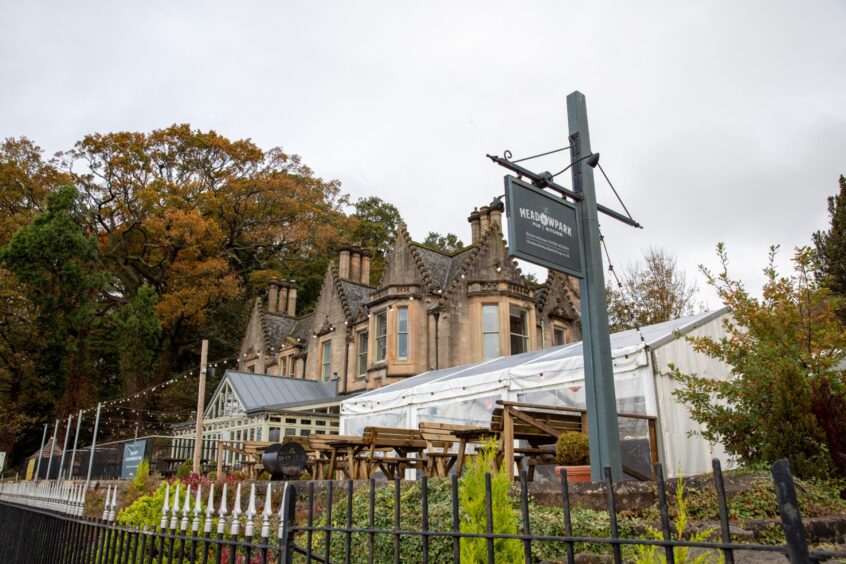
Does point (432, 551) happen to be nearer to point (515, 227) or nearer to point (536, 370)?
point (515, 227)

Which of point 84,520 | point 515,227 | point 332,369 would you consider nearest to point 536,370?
point 515,227

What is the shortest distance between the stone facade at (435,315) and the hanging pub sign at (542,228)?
17.4 metres

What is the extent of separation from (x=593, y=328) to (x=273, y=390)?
21807 millimetres

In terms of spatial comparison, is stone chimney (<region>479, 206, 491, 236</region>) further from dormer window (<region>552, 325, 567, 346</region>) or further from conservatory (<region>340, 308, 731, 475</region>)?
conservatory (<region>340, 308, 731, 475</region>)

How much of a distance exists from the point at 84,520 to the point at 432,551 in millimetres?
3653

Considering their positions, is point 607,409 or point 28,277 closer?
point 607,409

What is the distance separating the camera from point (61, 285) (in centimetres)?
3569

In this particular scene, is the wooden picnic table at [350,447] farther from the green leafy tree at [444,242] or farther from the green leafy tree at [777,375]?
the green leafy tree at [444,242]

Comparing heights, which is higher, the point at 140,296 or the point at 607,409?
the point at 140,296

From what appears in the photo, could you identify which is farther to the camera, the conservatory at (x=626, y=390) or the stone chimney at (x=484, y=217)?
the stone chimney at (x=484, y=217)

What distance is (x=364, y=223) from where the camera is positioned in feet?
174

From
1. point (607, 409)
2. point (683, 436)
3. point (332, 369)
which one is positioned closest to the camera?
point (607, 409)

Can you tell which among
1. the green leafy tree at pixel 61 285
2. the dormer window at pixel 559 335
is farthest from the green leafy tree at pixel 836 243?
the green leafy tree at pixel 61 285

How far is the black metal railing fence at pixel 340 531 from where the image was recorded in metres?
2.28
